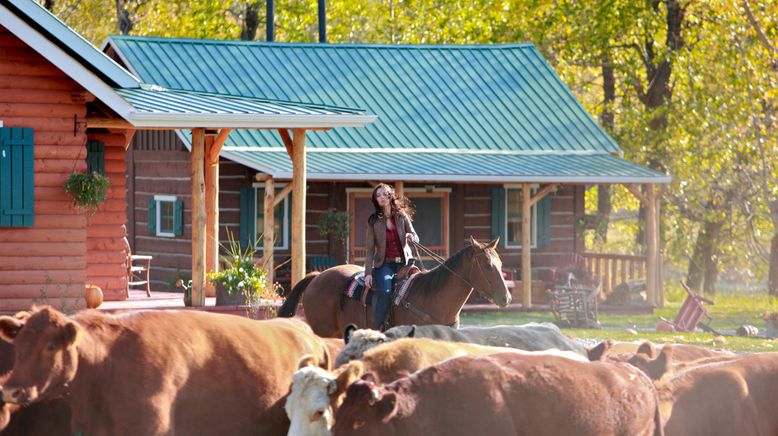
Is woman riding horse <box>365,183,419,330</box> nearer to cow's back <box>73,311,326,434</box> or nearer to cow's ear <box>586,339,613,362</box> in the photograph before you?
cow's ear <box>586,339,613,362</box>

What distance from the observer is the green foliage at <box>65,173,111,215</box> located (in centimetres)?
1589

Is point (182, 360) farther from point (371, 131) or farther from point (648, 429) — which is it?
point (371, 131)

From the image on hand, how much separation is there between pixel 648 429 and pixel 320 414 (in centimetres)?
185

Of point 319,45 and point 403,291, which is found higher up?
point 319,45

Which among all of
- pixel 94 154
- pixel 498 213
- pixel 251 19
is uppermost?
pixel 251 19

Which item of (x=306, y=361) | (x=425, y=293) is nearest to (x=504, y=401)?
(x=306, y=361)

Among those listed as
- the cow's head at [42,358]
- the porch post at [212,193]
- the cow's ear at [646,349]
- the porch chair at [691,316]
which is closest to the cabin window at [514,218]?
the porch chair at [691,316]

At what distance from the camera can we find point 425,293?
13398 mm

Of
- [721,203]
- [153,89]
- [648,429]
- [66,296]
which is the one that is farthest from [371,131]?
[648,429]

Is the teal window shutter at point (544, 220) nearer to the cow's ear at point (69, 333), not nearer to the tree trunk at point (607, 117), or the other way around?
the tree trunk at point (607, 117)

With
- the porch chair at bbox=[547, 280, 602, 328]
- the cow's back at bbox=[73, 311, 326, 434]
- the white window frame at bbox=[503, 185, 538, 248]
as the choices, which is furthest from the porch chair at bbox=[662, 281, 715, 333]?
the cow's back at bbox=[73, 311, 326, 434]

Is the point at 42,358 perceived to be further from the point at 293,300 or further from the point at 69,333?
the point at 293,300

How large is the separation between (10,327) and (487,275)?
8.43 metres

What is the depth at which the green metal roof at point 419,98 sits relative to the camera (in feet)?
82.1
